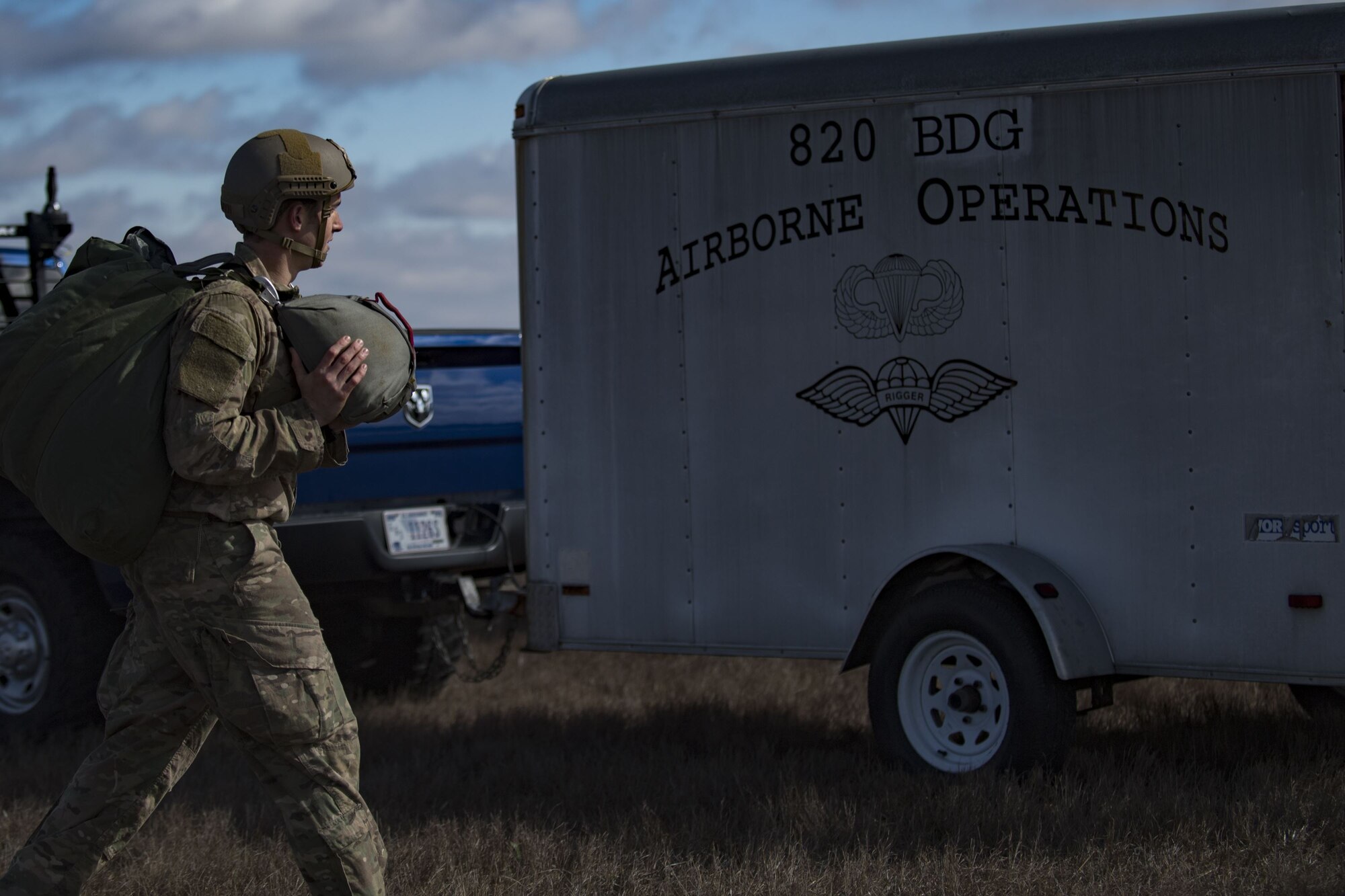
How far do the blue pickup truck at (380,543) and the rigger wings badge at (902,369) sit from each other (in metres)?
1.72

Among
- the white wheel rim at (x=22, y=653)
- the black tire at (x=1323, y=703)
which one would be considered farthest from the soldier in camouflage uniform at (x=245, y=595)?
the black tire at (x=1323, y=703)

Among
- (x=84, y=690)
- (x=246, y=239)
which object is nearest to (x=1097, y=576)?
(x=246, y=239)

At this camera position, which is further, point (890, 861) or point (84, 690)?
point (84, 690)

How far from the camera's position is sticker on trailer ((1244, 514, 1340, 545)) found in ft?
16.4

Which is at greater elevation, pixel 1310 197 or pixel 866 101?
pixel 866 101

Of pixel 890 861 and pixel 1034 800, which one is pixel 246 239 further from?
pixel 1034 800

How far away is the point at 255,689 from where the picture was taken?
3.28 metres

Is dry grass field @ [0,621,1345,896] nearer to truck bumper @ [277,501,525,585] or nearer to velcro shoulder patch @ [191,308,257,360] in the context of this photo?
truck bumper @ [277,501,525,585]

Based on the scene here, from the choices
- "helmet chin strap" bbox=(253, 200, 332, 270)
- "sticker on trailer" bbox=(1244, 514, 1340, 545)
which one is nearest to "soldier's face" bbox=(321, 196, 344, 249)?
"helmet chin strap" bbox=(253, 200, 332, 270)

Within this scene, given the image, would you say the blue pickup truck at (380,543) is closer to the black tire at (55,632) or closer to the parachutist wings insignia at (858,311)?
the black tire at (55,632)

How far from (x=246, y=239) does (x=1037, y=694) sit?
122 inches

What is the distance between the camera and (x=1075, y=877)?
422cm

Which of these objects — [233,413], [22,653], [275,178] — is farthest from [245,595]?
[22,653]

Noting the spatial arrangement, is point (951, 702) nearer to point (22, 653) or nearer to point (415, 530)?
point (415, 530)
